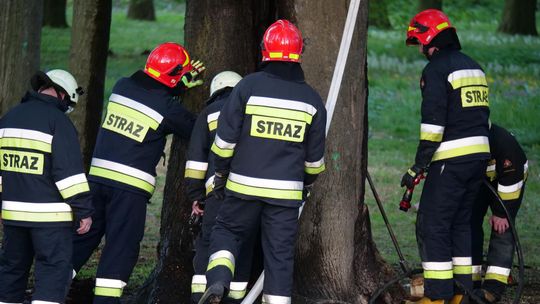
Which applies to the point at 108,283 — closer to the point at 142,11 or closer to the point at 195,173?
the point at 195,173

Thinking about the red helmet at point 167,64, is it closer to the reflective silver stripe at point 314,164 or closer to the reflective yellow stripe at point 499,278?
the reflective silver stripe at point 314,164

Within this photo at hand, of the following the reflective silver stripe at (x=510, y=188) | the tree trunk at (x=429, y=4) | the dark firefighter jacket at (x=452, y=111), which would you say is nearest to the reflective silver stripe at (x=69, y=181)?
the dark firefighter jacket at (x=452, y=111)

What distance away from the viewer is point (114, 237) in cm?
717

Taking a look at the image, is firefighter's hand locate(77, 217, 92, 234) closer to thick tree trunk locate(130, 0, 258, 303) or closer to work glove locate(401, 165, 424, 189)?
thick tree trunk locate(130, 0, 258, 303)

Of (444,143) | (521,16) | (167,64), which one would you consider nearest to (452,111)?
(444,143)

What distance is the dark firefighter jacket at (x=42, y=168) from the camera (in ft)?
21.3

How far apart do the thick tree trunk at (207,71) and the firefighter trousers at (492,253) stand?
2.15 metres

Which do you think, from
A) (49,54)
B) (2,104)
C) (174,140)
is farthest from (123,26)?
(174,140)

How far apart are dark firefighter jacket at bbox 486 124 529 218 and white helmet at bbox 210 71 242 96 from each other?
2.08 meters

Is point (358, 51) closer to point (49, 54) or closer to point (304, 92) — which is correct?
point (304, 92)

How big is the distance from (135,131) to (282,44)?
136 cm

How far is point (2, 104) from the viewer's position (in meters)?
10.9

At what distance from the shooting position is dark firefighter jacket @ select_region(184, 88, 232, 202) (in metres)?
7.03

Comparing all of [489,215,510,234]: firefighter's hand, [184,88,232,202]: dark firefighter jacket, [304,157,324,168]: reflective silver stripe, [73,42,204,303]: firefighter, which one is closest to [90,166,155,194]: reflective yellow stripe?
[73,42,204,303]: firefighter
